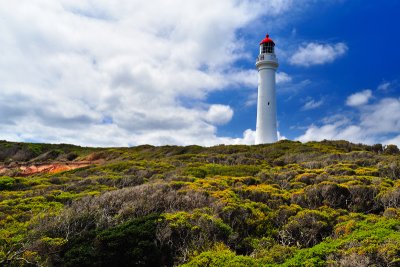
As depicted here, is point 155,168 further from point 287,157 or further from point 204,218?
point 204,218

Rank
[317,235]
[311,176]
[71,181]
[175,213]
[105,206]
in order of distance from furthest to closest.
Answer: [71,181] → [311,176] → [105,206] → [175,213] → [317,235]

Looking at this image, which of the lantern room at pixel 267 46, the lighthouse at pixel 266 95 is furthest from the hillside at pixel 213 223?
the lantern room at pixel 267 46

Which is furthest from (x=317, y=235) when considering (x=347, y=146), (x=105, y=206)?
(x=347, y=146)

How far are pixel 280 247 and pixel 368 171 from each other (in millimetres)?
8304

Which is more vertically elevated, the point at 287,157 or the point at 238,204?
the point at 287,157

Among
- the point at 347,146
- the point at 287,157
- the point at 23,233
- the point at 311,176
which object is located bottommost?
the point at 23,233

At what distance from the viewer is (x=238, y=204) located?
10.6m

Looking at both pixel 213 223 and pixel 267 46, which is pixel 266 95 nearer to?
pixel 267 46

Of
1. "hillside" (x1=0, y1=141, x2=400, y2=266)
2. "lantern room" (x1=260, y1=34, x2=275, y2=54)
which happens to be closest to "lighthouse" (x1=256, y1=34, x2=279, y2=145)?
"lantern room" (x1=260, y1=34, x2=275, y2=54)

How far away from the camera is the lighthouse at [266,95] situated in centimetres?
3441

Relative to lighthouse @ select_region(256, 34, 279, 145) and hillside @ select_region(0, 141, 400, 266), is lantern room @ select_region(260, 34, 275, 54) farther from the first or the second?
hillside @ select_region(0, 141, 400, 266)

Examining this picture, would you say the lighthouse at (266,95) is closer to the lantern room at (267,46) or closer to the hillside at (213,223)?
the lantern room at (267,46)

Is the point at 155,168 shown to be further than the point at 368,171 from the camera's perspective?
Yes

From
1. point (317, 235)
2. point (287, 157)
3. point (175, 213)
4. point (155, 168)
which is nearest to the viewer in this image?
point (317, 235)
